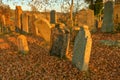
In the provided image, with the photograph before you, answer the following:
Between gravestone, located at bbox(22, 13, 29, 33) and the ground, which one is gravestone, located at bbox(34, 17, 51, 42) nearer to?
the ground

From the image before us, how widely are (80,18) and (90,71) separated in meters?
11.1

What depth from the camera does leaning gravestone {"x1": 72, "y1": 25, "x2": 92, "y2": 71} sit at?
7.43 m

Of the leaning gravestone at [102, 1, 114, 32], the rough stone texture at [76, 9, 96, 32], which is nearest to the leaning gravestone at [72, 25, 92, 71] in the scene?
the leaning gravestone at [102, 1, 114, 32]

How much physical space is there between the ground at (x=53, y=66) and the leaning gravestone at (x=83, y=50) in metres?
0.21

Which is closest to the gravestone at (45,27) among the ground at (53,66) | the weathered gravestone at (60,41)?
the ground at (53,66)

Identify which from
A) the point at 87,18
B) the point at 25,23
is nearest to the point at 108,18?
the point at 87,18

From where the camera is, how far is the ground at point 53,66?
730 centimetres

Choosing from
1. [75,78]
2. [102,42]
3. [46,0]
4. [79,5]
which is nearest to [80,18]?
[79,5]

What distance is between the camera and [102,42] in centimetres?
1146

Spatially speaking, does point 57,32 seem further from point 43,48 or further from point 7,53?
point 7,53

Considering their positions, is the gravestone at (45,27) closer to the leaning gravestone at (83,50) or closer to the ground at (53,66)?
the ground at (53,66)

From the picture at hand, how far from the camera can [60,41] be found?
354 inches

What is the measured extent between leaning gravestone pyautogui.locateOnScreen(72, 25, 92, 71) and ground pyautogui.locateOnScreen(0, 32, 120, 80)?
0.21m

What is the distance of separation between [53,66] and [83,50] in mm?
1351
